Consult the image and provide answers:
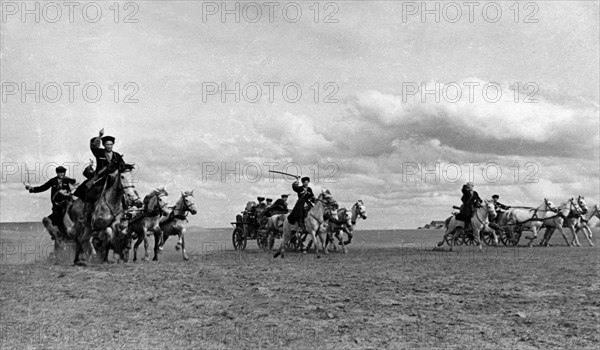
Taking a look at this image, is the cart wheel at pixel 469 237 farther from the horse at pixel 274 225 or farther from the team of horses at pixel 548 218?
the horse at pixel 274 225

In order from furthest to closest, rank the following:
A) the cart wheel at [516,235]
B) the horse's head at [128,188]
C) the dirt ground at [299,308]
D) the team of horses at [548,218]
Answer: the cart wheel at [516,235] < the team of horses at [548,218] < the horse's head at [128,188] < the dirt ground at [299,308]

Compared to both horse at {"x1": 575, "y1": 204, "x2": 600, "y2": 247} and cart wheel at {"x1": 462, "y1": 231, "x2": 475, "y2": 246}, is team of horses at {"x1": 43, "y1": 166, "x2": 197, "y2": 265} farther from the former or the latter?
horse at {"x1": 575, "y1": 204, "x2": 600, "y2": 247}

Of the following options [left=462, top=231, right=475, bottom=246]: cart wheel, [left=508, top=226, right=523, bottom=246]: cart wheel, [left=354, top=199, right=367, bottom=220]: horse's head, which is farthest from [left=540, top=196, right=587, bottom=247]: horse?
[left=354, top=199, right=367, bottom=220]: horse's head

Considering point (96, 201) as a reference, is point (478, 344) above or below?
below

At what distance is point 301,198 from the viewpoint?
65.7 feet

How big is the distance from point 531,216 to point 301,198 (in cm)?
1561

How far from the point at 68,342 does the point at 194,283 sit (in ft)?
15.9

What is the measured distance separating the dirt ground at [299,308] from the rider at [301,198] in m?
4.29

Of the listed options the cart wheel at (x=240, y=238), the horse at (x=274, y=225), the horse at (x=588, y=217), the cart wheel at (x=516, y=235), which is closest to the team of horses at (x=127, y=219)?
the horse at (x=274, y=225)

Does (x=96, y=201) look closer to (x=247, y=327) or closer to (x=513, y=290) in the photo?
(x=247, y=327)

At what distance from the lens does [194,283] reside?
516 inches

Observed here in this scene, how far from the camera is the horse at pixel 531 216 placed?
1096 inches

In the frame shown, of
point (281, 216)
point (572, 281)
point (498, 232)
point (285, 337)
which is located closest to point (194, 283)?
point (285, 337)

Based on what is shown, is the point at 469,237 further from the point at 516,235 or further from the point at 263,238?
the point at 263,238
